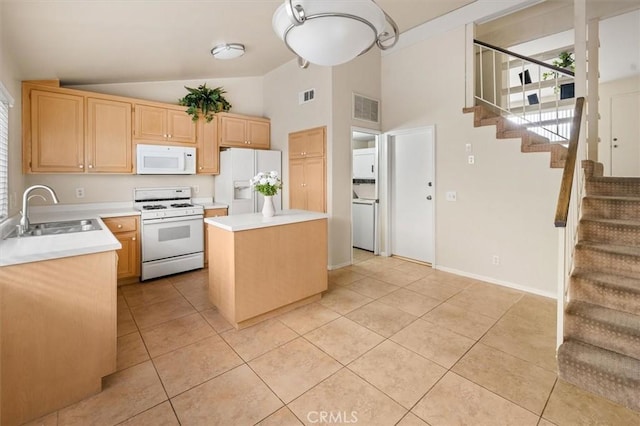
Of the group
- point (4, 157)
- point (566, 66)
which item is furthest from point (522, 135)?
point (4, 157)

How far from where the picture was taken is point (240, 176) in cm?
455

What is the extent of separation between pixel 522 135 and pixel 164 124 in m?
4.53

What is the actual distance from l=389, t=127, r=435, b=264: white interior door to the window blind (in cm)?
446

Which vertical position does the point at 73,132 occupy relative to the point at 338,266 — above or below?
above

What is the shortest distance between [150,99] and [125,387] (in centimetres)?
382

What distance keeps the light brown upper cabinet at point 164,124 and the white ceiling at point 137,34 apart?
450 millimetres

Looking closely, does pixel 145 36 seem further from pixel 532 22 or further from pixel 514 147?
pixel 532 22

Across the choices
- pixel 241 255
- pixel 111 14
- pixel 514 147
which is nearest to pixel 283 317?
pixel 241 255

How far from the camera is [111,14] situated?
7.69ft

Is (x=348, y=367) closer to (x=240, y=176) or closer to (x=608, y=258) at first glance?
(x=608, y=258)

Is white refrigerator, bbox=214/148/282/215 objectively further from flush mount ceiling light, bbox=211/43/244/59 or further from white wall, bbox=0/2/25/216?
white wall, bbox=0/2/25/216

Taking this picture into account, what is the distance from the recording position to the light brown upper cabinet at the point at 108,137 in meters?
3.64

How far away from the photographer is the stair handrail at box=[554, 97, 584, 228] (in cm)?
195

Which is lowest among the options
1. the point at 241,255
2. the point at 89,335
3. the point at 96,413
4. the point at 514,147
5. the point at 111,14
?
the point at 96,413
